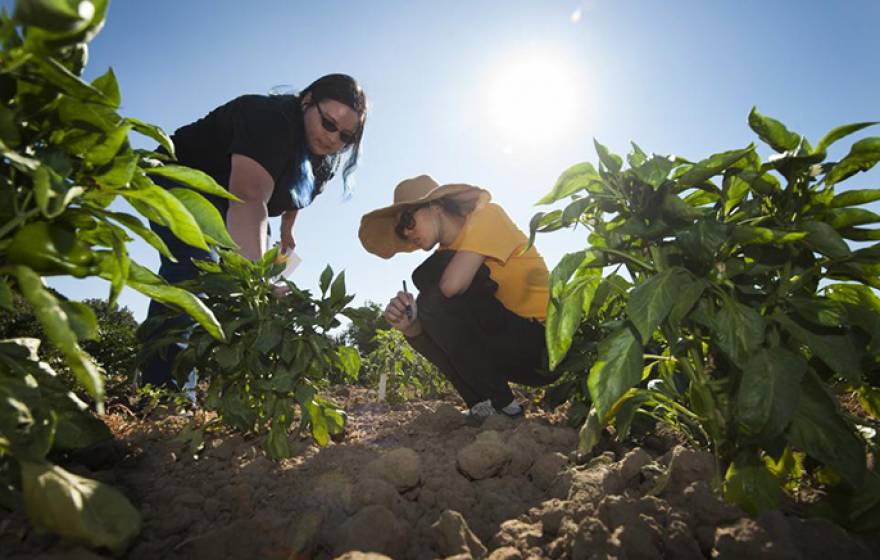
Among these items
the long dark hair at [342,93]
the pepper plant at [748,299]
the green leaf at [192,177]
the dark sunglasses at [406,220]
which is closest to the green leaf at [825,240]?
the pepper plant at [748,299]

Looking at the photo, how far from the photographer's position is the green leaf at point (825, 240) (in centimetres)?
117

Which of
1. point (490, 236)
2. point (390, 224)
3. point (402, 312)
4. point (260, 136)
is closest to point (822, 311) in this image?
point (490, 236)

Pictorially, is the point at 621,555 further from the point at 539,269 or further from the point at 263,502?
the point at 539,269

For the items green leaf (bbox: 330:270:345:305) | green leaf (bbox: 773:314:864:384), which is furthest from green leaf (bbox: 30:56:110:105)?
green leaf (bbox: 773:314:864:384)

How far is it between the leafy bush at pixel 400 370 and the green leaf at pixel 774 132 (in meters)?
3.68

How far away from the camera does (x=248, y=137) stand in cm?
264

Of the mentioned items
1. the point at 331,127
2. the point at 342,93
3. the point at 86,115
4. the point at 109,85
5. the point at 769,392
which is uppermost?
the point at 342,93

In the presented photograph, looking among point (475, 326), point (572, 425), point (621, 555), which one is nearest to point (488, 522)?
point (621, 555)

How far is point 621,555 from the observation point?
3.43 feet

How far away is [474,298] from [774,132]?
2.15 meters

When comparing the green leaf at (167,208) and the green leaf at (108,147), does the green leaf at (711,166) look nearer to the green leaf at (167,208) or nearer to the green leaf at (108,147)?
the green leaf at (167,208)

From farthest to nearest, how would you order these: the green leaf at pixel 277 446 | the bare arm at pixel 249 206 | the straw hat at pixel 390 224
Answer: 1. the straw hat at pixel 390 224
2. the bare arm at pixel 249 206
3. the green leaf at pixel 277 446

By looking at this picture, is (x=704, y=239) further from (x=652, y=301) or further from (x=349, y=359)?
(x=349, y=359)

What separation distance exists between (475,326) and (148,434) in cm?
198
